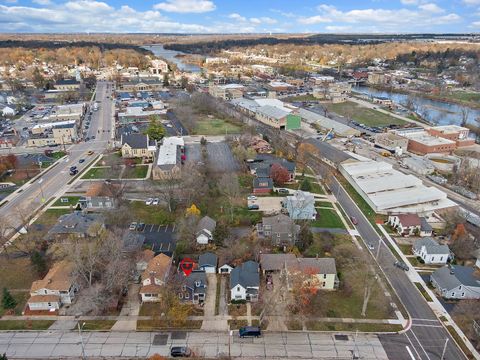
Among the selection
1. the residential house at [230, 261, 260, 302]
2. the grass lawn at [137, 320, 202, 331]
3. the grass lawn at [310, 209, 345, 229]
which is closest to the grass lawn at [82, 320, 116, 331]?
the grass lawn at [137, 320, 202, 331]

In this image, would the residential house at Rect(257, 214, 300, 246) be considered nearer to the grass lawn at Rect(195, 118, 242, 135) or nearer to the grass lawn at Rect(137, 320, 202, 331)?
the grass lawn at Rect(137, 320, 202, 331)

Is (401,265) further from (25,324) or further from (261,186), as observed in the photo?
(25,324)

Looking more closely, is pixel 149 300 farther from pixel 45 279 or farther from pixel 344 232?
pixel 344 232

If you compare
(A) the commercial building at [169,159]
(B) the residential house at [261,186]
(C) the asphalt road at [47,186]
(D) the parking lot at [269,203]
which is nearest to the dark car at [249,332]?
(D) the parking lot at [269,203]

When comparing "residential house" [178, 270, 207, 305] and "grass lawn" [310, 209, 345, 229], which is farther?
"grass lawn" [310, 209, 345, 229]

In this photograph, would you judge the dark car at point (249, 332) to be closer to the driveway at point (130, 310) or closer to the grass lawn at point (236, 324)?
the grass lawn at point (236, 324)

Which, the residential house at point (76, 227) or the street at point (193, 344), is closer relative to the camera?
the street at point (193, 344)
